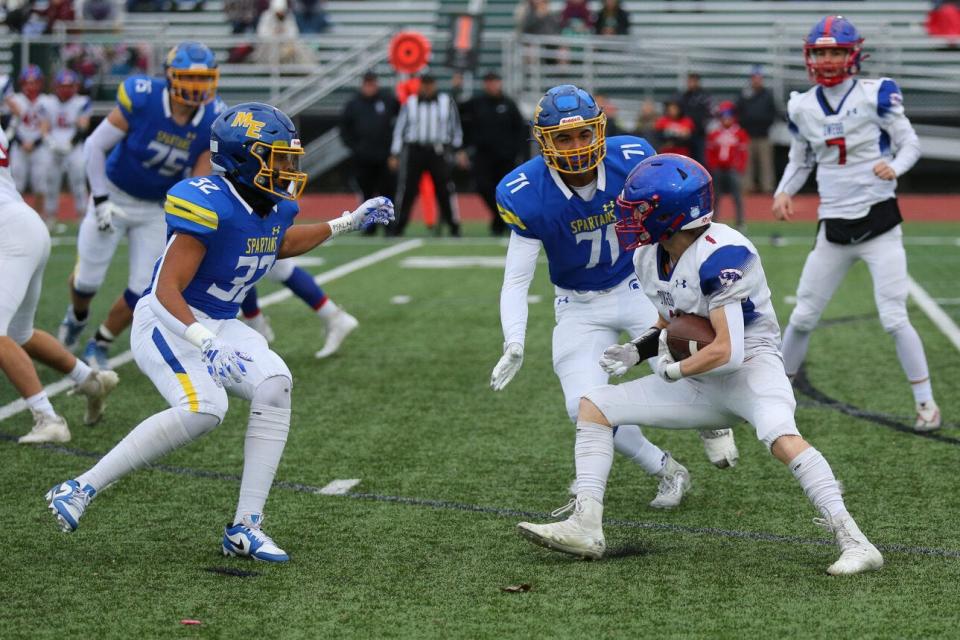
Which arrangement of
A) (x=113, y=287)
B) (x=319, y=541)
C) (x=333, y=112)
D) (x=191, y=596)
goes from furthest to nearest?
(x=333, y=112), (x=113, y=287), (x=319, y=541), (x=191, y=596)

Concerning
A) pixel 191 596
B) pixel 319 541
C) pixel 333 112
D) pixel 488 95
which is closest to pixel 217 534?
pixel 319 541

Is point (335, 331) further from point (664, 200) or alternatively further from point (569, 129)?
point (664, 200)

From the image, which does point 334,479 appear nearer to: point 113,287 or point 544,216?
point 544,216

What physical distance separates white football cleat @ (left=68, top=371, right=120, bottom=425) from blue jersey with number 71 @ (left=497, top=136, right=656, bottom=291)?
7.50 feet

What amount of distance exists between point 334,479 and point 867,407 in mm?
2917

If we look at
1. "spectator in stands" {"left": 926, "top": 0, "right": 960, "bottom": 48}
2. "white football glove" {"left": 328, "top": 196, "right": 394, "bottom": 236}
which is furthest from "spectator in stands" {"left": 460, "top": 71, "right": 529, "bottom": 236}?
"white football glove" {"left": 328, "top": 196, "right": 394, "bottom": 236}

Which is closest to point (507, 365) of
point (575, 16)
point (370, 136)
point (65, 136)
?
point (370, 136)

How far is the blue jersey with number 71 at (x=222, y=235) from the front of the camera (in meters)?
4.66

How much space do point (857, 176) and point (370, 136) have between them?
10.6 m

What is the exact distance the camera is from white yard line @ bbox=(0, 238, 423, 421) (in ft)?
23.6

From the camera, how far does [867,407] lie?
7.18m

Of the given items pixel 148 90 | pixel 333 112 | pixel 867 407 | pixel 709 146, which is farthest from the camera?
pixel 333 112

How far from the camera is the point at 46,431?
634cm

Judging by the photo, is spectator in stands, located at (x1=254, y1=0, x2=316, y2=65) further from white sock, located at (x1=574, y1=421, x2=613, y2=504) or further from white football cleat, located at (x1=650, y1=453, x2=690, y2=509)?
white sock, located at (x1=574, y1=421, x2=613, y2=504)
